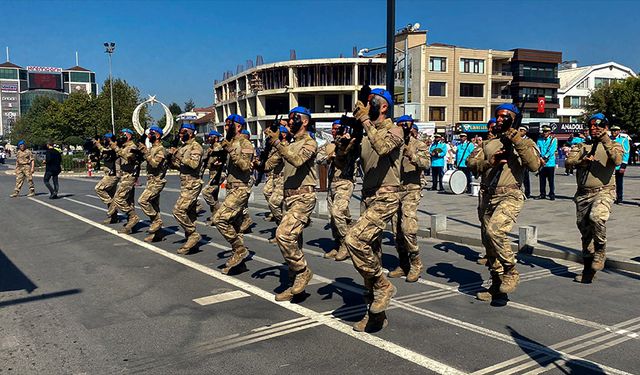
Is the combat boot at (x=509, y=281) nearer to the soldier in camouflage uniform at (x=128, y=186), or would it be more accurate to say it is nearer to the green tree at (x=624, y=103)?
the soldier in camouflage uniform at (x=128, y=186)

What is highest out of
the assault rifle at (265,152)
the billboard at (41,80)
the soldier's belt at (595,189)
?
the billboard at (41,80)

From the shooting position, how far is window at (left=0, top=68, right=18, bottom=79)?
562ft

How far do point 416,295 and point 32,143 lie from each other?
8012 centimetres

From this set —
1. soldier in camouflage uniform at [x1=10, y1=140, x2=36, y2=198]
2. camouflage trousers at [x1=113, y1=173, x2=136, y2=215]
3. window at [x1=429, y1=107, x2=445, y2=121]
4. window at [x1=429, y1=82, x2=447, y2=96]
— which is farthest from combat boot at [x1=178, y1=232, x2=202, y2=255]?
window at [x1=429, y1=82, x2=447, y2=96]

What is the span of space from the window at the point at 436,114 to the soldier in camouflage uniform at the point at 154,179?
4981cm

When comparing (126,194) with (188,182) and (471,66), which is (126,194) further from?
(471,66)

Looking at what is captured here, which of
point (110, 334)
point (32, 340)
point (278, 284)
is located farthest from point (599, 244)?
point (32, 340)

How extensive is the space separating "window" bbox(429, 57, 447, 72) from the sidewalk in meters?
41.2

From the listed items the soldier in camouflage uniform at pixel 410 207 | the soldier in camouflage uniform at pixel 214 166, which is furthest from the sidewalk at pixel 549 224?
the soldier in camouflage uniform at pixel 214 166

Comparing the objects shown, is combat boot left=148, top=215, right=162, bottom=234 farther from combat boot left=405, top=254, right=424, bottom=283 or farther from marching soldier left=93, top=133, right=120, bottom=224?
combat boot left=405, top=254, right=424, bottom=283

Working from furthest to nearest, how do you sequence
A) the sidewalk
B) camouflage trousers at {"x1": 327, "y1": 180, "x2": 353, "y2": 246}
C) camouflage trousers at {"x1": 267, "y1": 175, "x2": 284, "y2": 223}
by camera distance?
camouflage trousers at {"x1": 267, "y1": 175, "x2": 284, "y2": 223} → camouflage trousers at {"x1": 327, "y1": 180, "x2": 353, "y2": 246} → the sidewalk

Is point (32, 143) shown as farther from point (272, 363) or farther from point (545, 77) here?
point (272, 363)

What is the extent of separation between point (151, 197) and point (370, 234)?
6.28m

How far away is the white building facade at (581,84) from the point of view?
72.3 m
